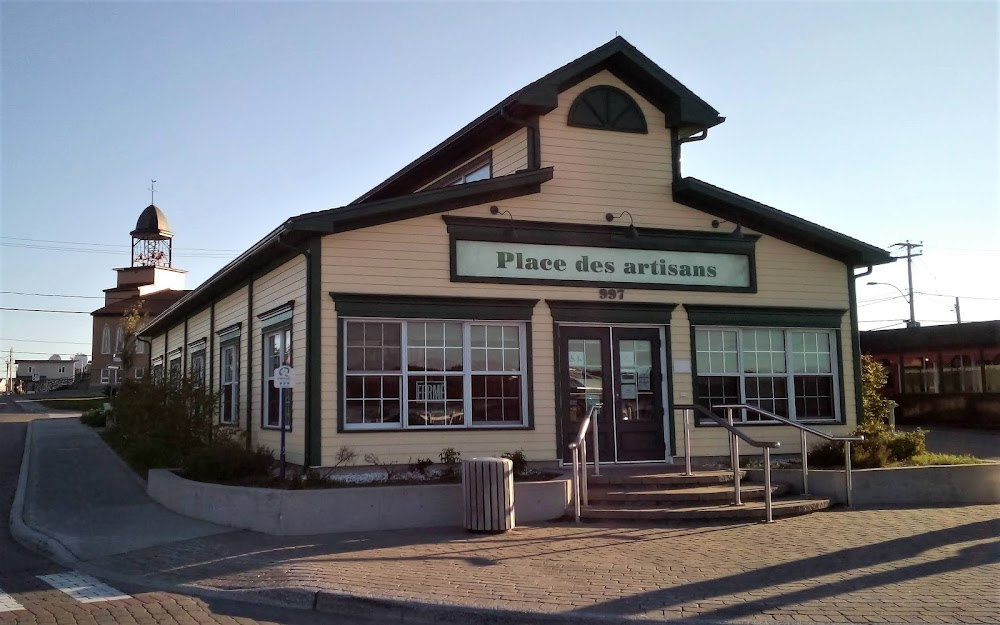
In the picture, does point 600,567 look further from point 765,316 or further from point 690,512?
point 765,316

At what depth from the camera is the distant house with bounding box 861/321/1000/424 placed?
25.8 metres

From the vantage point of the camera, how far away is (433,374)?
13344 mm

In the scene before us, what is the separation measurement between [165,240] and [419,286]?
198 ft

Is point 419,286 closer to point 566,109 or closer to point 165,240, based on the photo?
point 566,109

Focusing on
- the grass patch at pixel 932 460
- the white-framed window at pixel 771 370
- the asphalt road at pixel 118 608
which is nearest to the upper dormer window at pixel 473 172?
the white-framed window at pixel 771 370

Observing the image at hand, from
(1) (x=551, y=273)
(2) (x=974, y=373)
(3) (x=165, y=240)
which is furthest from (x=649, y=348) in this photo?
(3) (x=165, y=240)

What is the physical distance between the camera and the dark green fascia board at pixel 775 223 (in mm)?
15133

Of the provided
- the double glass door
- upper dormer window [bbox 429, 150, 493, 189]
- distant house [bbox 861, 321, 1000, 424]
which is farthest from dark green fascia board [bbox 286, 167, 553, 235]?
distant house [bbox 861, 321, 1000, 424]

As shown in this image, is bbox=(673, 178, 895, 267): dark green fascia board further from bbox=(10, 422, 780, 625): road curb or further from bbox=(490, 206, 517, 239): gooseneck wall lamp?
bbox=(10, 422, 780, 625): road curb

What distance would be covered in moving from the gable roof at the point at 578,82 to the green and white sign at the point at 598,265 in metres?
2.22

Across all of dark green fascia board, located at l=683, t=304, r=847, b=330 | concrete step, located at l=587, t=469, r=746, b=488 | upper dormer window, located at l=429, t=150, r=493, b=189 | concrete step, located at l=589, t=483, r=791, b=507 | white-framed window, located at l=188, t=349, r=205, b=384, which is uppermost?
upper dormer window, located at l=429, t=150, r=493, b=189

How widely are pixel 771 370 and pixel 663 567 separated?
783 cm

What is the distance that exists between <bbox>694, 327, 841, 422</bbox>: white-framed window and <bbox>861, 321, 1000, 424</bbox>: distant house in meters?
12.6

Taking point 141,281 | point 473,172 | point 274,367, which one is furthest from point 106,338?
point 473,172
